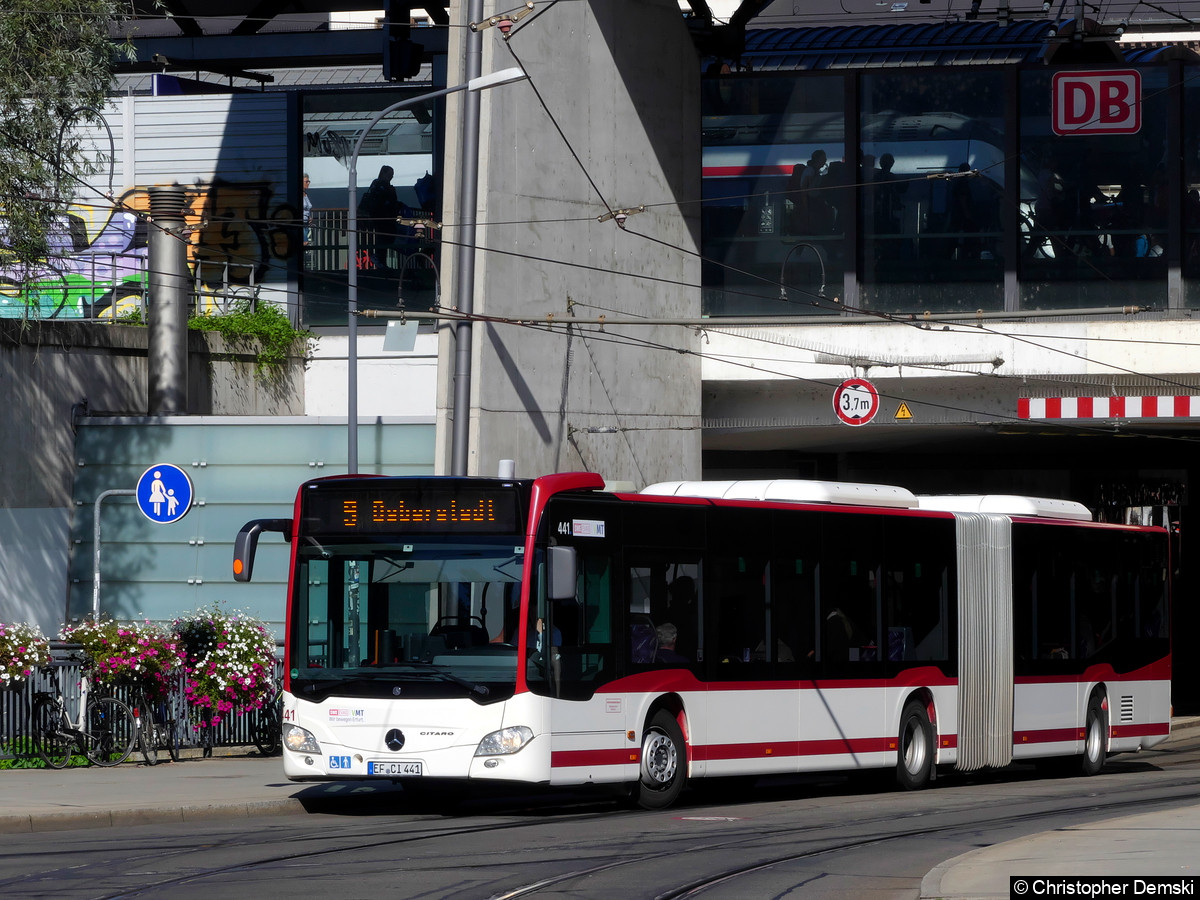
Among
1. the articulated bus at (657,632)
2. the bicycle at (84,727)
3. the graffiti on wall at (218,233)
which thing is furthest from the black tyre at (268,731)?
the graffiti on wall at (218,233)

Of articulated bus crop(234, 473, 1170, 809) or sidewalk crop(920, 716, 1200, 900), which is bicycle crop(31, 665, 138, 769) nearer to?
articulated bus crop(234, 473, 1170, 809)

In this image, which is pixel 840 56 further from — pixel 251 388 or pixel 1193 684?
pixel 1193 684

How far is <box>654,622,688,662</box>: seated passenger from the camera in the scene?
1446 cm

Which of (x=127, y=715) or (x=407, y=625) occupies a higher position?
(x=407, y=625)

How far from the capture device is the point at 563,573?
12.9 m

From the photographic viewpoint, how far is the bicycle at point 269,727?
19.2m

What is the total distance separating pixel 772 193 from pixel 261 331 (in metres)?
9.66

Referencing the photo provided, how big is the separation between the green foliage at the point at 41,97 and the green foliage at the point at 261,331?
782 centimetres

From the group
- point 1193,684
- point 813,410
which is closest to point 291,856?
point 813,410

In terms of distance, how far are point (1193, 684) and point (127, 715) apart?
30.0 meters

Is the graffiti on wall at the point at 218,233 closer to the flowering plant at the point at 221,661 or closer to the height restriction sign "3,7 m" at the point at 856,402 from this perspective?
the height restriction sign "3,7 m" at the point at 856,402

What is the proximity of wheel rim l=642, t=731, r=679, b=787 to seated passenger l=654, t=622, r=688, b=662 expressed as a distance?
63 cm

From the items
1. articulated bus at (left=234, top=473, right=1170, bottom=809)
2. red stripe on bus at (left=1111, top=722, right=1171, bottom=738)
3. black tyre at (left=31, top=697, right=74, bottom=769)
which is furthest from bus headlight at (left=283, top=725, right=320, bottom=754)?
red stripe on bus at (left=1111, top=722, right=1171, bottom=738)

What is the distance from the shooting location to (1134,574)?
2120cm
